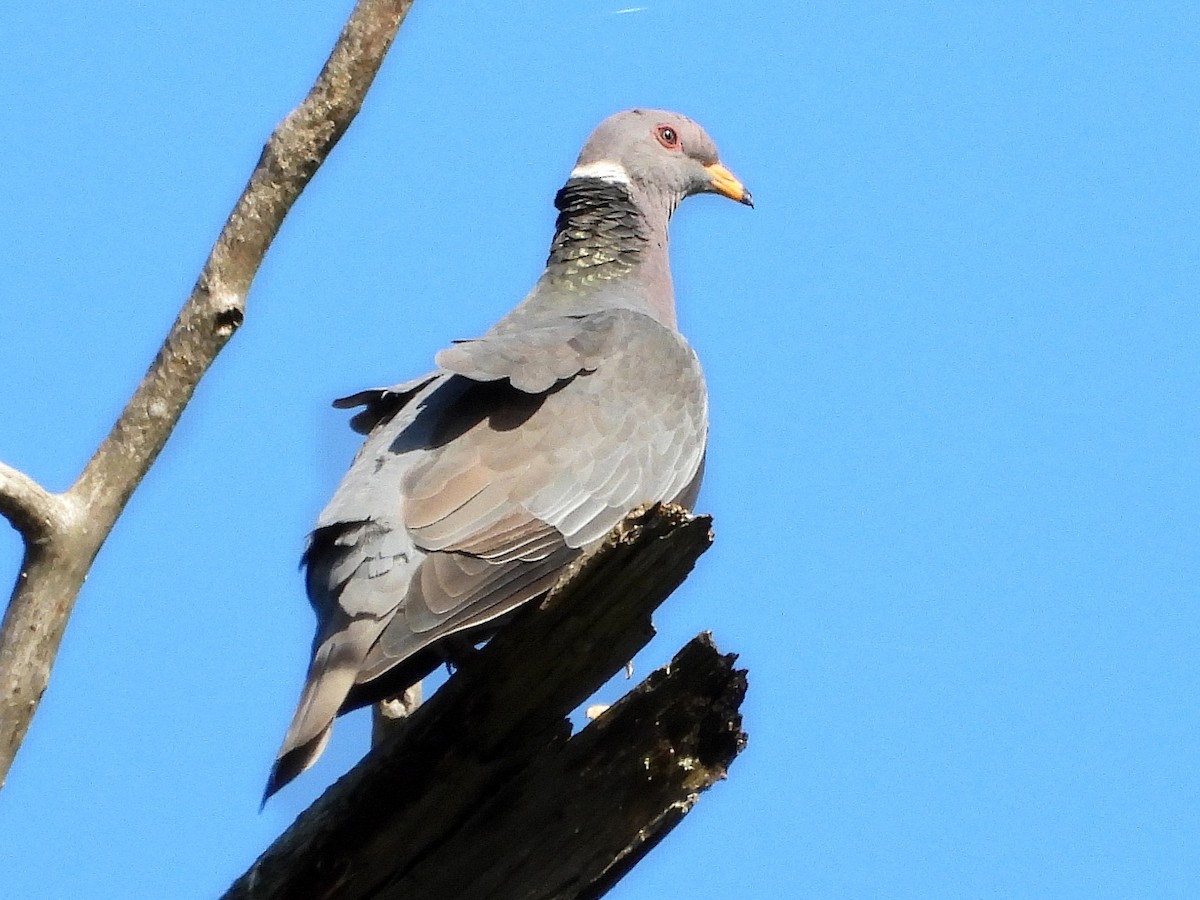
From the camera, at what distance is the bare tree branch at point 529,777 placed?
3844 millimetres

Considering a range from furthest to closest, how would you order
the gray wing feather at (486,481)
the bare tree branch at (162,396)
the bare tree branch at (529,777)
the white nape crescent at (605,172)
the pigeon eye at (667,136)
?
the pigeon eye at (667,136)
the white nape crescent at (605,172)
the gray wing feather at (486,481)
the bare tree branch at (529,777)
the bare tree branch at (162,396)

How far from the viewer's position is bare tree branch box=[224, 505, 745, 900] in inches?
151

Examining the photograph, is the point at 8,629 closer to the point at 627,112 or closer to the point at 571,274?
the point at 571,274

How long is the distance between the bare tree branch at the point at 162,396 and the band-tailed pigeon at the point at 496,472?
2.48 feet

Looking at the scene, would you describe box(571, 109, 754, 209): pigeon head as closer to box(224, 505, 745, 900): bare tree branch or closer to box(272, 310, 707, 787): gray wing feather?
box(272, 310, 707, 787): gray wing feather

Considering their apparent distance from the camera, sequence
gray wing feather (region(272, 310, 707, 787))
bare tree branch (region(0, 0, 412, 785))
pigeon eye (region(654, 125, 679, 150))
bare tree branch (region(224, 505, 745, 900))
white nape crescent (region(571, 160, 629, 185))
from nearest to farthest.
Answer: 1. bare tree branch (region(0, 0, 412, 785))
2. bare tree branch (region(224, 505, 745, 900))
3. gray wing feather (region(272, 310, 707, 787))
4. white nape crescent (region(571, 160, 629, 185))
5. pigeon eye (region(654, 125, 679, 150))

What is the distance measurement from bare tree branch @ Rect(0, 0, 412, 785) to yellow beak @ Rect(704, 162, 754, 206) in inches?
124

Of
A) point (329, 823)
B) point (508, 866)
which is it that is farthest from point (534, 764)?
point (329, 823)

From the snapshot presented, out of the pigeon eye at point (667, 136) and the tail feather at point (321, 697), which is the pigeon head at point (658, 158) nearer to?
the pigeon eye at point (667, 136)

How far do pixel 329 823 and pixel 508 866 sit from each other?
0.44m

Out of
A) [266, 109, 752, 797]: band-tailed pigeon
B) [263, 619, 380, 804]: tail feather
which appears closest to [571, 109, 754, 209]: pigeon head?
[266, 109, 752, 797]: band-tailed pigeon

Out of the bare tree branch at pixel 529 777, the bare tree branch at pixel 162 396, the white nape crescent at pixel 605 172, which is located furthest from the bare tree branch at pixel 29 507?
the white nape crescent at pixel 605 172

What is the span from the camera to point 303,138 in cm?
375

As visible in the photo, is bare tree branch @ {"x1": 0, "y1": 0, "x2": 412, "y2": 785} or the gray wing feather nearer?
bare tree branch @ {"x1": 0, "y1": 0, "x2": 412, "y2": 785}
